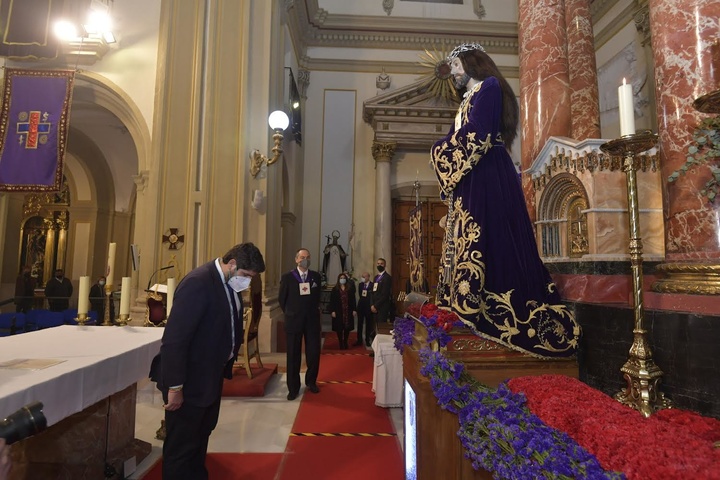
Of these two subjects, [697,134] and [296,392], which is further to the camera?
[296,392]

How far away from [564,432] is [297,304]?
3929 millimetres

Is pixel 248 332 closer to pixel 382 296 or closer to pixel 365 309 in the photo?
pixel 382 296

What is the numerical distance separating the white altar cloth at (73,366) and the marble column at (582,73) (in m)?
6.05

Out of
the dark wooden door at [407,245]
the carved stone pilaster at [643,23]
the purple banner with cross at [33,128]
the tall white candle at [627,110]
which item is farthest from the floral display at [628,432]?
the carved stone pilaster at [643,23]

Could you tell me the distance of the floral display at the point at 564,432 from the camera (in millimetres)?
1158

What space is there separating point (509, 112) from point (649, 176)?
89.8 inches

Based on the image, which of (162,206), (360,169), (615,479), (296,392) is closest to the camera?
(615,479)

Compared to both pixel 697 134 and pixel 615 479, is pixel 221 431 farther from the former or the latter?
pixel 697 134

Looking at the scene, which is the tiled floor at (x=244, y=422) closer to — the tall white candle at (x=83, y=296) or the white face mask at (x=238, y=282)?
the tall white candle at (x=83, y=296)

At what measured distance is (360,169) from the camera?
12.3 meters

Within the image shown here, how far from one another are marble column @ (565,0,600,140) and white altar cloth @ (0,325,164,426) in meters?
6.05

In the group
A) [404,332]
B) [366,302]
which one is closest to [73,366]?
[404,332]

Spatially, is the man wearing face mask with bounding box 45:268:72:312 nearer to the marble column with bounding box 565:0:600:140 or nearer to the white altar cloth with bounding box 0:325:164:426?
the white altar cloth with bounding box 0:325:164:426

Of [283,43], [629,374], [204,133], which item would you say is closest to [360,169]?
[283,43]
